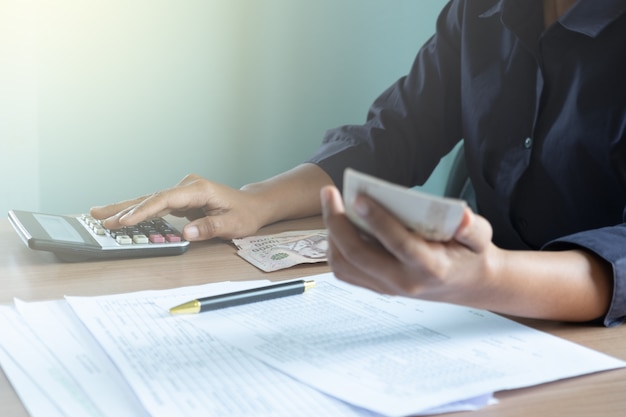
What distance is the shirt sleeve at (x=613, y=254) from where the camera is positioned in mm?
708

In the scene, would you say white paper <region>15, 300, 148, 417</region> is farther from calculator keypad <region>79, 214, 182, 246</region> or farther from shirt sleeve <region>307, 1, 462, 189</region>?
shirt sleeve <region>307, 1, 462, 189</region>

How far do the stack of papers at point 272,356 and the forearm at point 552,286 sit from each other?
0.03 meters

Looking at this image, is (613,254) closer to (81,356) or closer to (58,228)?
(81,356)

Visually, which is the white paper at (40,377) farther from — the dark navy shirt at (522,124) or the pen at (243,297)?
the dark navy shirt at (522,124)

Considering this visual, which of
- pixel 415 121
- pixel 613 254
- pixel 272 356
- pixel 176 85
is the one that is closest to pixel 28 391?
pixel 272 356

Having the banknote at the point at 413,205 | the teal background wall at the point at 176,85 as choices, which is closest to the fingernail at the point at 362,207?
the banknote at the point at 413,205

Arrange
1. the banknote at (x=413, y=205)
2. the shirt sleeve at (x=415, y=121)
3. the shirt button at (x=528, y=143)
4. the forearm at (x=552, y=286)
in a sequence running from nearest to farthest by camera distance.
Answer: the banknote at (x=413, y=205) → the forearm at (x=552, y=286) → the shirt button at (x=528, y=143) → the shirt sleeve at (x=415, y=121)

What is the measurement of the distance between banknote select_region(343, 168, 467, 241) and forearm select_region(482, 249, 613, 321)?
125 mm

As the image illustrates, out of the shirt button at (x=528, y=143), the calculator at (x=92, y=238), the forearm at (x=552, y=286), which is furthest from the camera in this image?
the shirt button at (x=528, y=143)

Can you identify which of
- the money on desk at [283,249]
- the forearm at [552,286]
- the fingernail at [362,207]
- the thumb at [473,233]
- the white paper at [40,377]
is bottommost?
the money on desk at [283,249]

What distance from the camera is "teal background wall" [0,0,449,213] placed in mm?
1802

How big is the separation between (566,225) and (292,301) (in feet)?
1.40

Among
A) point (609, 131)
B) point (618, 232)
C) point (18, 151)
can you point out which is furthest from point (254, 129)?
point (618, 232)

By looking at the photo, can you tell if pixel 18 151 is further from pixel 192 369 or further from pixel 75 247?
pixel 192 369
